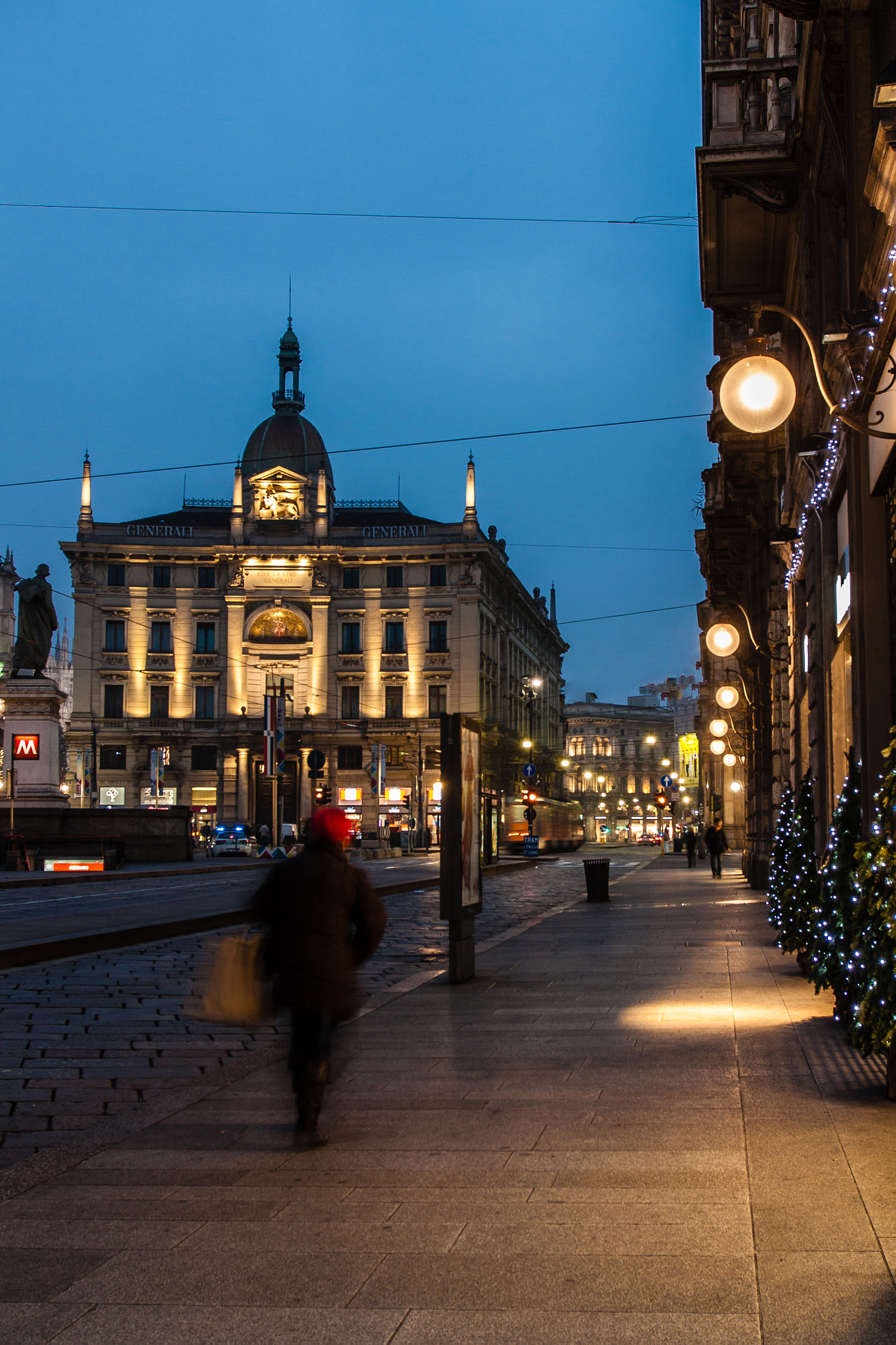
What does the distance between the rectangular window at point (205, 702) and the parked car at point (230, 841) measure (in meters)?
14.3

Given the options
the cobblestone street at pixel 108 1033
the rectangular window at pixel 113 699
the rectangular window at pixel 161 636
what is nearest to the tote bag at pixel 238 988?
the cobblestone street at pixel 108 1033

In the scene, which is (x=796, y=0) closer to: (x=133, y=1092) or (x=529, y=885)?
(x=133, y=1092)

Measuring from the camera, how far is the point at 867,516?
422 inches

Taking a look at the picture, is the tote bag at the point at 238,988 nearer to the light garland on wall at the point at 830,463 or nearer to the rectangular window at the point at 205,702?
the light garland on wall at the point at 830,463

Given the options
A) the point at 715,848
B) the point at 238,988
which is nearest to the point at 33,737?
the point at 715,848

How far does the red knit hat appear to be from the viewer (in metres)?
6.76

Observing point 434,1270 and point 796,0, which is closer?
point 434,1270

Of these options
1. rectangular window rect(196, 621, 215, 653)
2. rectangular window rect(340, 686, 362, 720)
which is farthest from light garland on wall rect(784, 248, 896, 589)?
rectangular window rect(196, 621, 215, 653)

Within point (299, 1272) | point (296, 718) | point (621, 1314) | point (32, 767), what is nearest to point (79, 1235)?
point (299, 1272)

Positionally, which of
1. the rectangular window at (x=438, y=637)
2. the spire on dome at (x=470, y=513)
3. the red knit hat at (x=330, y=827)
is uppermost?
the spire on dome at (x=470, y=513)

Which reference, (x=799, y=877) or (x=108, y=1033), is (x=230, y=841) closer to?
(x=799, y=877)

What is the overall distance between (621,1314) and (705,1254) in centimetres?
63

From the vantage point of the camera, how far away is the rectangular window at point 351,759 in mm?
84875

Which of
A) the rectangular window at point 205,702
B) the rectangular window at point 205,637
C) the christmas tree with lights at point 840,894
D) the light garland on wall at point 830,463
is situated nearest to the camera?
the christmas tree with lights at point 840,894
